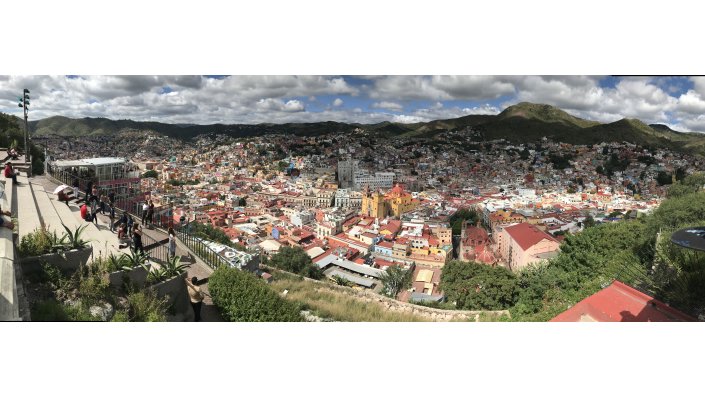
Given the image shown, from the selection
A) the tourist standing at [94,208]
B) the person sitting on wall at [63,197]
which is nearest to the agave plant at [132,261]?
the tourist standing at [94,208]

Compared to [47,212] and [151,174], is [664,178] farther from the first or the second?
[151,174]

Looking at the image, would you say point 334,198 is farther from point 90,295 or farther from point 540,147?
point 540,147

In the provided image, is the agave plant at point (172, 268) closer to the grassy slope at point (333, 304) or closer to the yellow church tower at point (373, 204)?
the grassy slope at point (333, 304)

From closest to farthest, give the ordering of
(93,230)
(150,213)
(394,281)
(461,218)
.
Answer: (93,230)
(150,213)
(394,281)
(461,218)

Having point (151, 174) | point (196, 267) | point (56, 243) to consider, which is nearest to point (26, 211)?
point (56, 243)

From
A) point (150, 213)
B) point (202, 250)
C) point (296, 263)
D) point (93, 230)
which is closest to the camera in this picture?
point (93, 230)

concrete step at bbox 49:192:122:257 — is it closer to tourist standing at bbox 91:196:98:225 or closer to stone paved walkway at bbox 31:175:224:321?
tourist standing at bbox 91:196:98:225

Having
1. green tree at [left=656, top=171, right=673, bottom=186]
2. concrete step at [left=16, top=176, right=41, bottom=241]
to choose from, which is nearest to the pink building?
green tree at [left=656, top=171, right=673, bottom=186]
